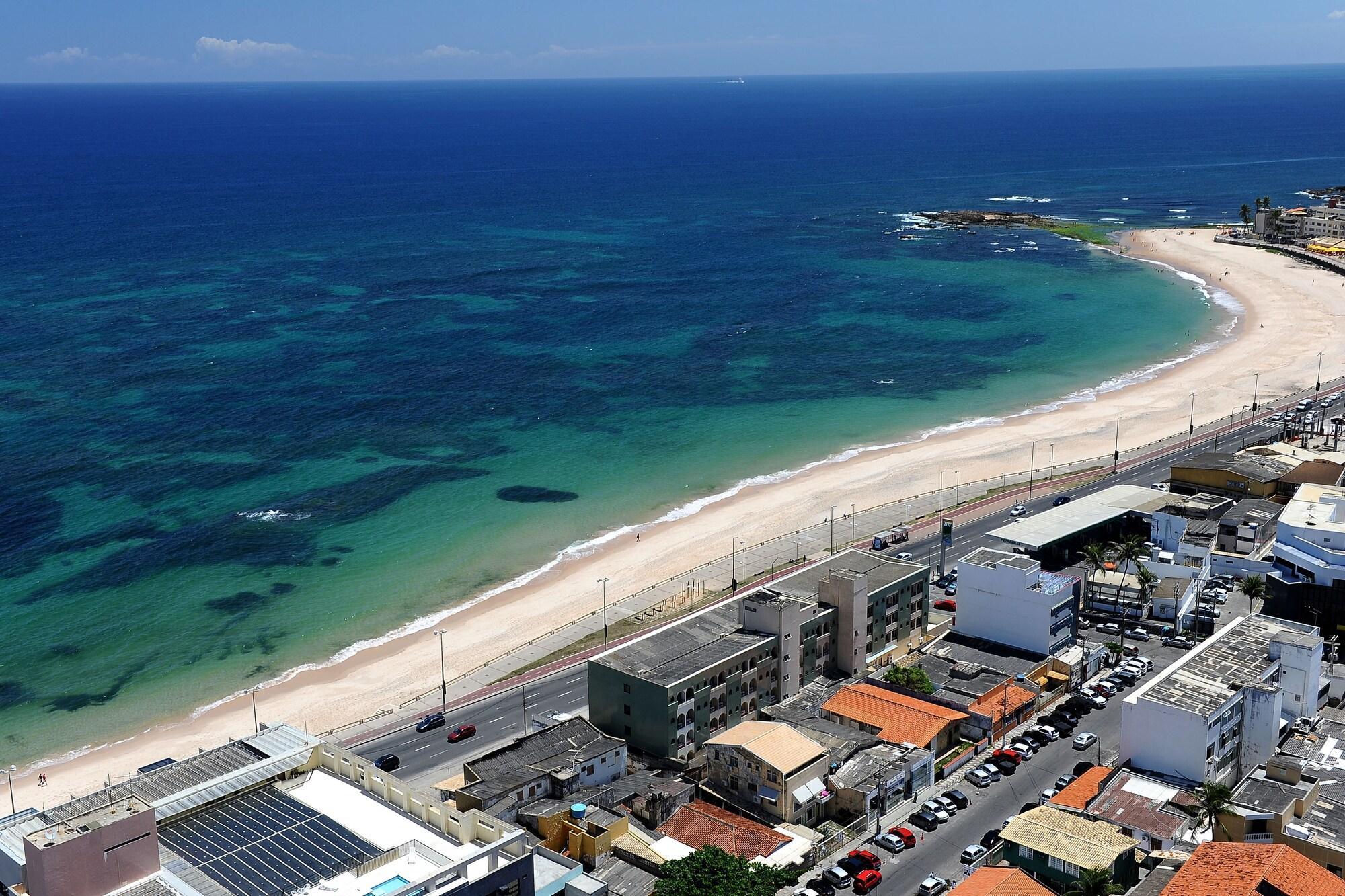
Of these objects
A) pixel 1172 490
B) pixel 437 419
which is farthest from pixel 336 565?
pixel 1172 490

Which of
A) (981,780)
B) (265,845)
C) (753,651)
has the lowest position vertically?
(981,780)

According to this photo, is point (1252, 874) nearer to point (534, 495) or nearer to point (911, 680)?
point (911, 680)

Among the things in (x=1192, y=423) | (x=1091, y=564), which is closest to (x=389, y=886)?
(x=1091, y=564)

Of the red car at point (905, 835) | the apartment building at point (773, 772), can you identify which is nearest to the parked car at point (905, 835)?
the red car at point (905, 835)

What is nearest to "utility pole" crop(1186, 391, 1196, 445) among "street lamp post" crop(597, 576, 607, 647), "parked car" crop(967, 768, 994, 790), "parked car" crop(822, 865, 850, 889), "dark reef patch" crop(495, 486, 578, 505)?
"dark reef patch" crop(495, 486, 578, 505)

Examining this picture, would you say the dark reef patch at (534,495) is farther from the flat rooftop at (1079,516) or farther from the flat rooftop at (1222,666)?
the flat rooftop at (1222,666)

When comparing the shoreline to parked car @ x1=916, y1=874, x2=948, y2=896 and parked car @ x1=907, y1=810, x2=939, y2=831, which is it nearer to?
parked car @ x1=907, y1=810, x2=939, y2=831
